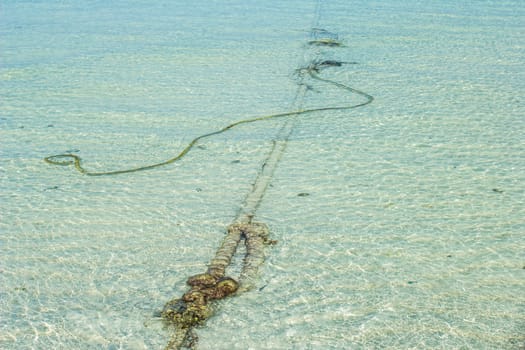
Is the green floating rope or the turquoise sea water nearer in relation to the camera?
the turquoise sea water

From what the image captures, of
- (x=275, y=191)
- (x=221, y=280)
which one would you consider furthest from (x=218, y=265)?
(x=275, y=191)

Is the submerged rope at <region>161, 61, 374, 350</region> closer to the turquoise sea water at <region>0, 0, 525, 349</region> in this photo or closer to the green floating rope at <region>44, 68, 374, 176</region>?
the turquoise sea water at <region>0, 0, 525, 349</region>

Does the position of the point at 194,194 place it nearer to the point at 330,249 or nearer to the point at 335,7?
the point at 330,249

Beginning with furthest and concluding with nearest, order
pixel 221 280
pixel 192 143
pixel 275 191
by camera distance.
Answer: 1. pixel 192 143
2. pixel 275 191
3. pixel 221 280

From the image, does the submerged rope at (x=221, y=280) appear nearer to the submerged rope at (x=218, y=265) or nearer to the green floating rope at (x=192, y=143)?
the submerged rope at (x=218, y=265)

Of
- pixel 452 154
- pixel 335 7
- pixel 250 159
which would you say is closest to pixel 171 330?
pixel 250 159

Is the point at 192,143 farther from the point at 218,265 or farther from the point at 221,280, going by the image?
the point at 221,280

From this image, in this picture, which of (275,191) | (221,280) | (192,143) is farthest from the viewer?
(192,143)

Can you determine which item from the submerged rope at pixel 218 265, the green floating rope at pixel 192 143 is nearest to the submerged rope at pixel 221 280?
the submerged rope at pixel 218 265

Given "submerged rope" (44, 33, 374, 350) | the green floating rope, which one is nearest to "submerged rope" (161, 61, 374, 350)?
"submerged rope" (44, 33, 374, 350)
